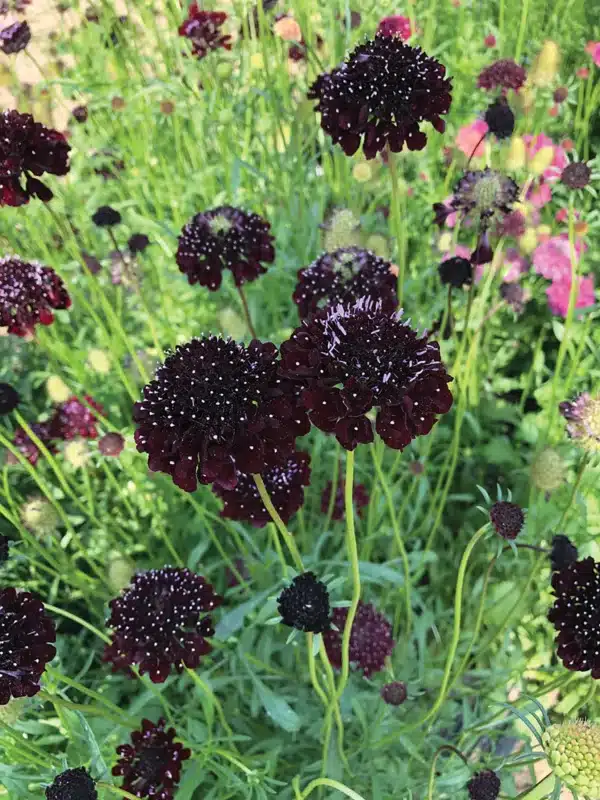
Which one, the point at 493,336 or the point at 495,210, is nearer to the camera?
the point at 495,210

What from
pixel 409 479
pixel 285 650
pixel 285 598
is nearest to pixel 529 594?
pixel 409 479

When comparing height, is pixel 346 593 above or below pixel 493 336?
below

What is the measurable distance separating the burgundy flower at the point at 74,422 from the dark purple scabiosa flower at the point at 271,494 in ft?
2.41

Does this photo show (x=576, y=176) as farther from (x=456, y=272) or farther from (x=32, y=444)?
(x=32, y=444)

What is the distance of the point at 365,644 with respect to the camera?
4.93ft

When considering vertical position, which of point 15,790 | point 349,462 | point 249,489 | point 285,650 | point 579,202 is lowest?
point 15,790

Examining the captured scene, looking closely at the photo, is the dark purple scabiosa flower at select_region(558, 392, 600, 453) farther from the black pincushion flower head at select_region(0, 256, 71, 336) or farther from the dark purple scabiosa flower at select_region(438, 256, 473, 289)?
the black pincushion flower head at select_region(0, 256, 71, 336)

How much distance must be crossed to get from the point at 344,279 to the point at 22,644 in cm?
92

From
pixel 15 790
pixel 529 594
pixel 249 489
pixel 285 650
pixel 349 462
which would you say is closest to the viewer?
pixel 349 462

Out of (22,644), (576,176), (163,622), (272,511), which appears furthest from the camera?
(576,176)

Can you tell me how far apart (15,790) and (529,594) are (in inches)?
52.5

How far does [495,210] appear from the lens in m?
1.41

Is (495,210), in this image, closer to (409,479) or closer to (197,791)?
(409,479)

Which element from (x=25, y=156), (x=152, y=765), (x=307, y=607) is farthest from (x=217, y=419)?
(x=25, y=156)
